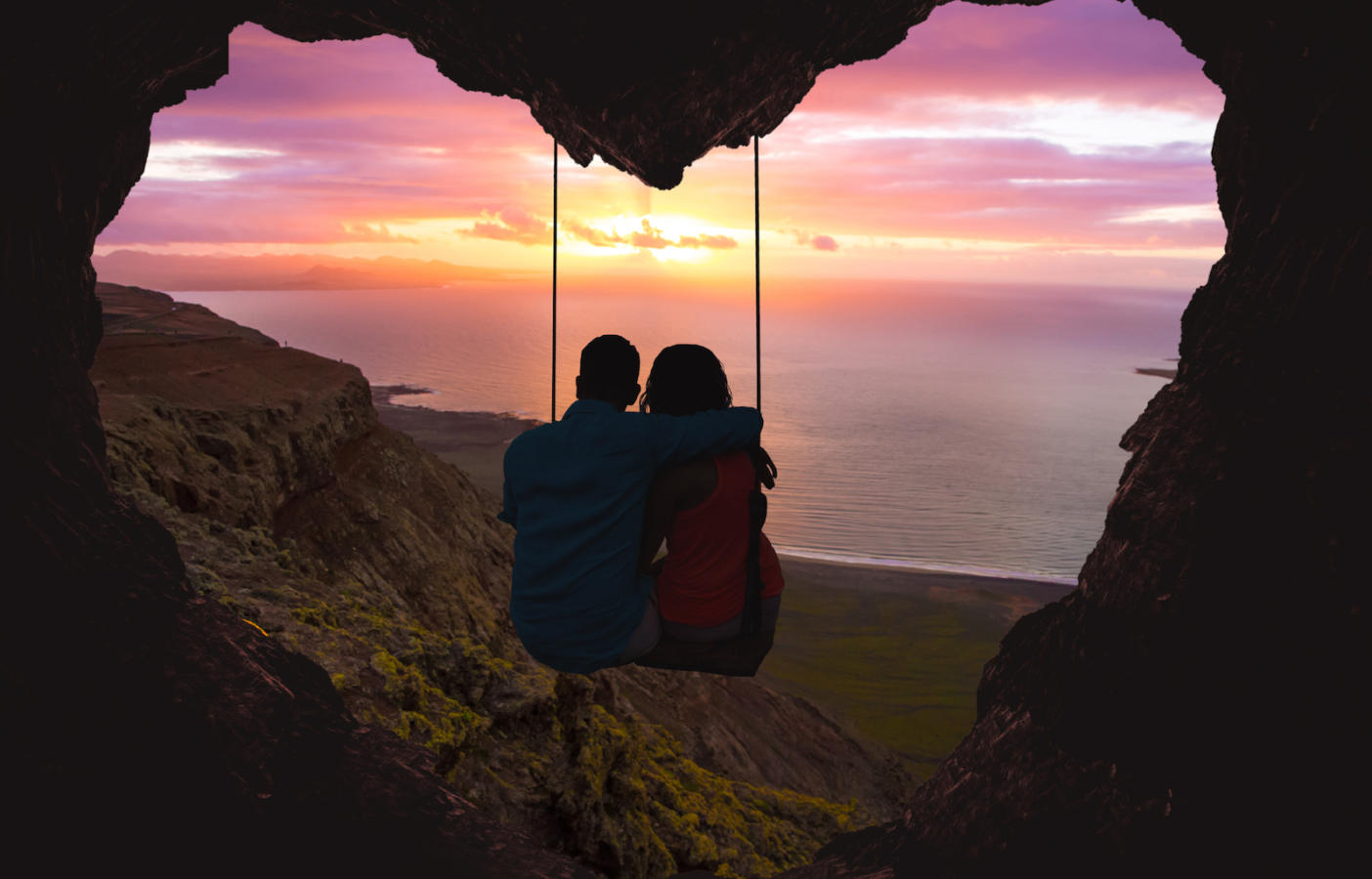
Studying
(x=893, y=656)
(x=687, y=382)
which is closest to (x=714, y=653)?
(x=687, y=382)

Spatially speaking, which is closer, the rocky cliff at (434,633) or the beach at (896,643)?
the rocky cliff at (434,633)

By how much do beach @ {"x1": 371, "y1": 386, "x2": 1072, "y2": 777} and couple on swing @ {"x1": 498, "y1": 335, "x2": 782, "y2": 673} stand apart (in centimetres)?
1104

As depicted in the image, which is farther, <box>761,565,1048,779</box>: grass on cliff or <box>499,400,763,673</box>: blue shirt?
<box>761,565,1048,779</box>: grass on cliff

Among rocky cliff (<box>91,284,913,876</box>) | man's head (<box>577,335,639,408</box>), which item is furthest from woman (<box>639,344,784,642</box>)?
rocky cliff (<box>91,284,913,876</box>)

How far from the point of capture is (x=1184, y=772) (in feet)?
9.82

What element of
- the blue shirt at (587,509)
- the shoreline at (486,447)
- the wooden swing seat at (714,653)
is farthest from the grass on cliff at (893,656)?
the blue shirt at (587,509)

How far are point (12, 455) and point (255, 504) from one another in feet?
20.7

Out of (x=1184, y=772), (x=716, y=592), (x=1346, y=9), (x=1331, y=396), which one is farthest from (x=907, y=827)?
(x=1346, y=9)

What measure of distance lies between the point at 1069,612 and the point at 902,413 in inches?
2318

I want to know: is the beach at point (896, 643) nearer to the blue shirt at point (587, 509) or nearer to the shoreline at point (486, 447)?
the shoreline at point (486, 447)

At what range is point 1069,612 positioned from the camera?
362 cm

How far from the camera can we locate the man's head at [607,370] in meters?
3.00

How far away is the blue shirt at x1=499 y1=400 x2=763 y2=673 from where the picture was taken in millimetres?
2898

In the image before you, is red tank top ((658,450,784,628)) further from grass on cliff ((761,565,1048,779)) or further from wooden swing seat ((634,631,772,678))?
grass on cliff ((761,565,1048,779))
